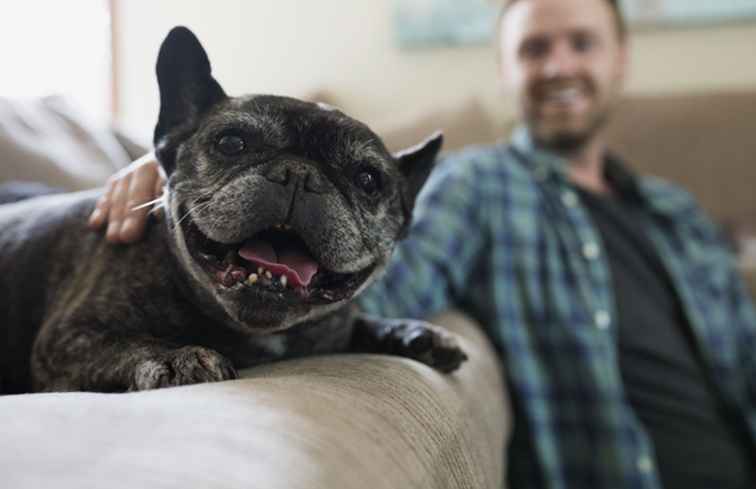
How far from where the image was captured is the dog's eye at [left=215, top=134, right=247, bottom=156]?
0.71 metres

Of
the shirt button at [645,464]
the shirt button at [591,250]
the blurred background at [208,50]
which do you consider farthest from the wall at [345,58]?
the shirt button at [645,464]

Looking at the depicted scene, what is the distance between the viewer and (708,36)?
2.34 metres

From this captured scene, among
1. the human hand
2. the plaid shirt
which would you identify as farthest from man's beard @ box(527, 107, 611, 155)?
the human hand

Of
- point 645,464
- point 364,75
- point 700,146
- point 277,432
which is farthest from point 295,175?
point 700,146

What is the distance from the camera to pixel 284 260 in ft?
2.26

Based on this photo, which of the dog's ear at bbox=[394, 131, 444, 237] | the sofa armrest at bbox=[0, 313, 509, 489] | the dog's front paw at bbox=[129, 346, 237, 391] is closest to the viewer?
the sofa armrest at bbox=[0, 313, 509, 489]

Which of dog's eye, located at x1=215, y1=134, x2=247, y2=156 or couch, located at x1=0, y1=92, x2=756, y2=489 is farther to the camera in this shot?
dog's eye, located at x1=215, y1=134, x2=247, y2=156

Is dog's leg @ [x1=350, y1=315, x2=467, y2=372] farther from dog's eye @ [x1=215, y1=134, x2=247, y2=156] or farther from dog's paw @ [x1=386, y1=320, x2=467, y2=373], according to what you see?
dog's eye @ [x1=215, y1=134, x2=247, y2=156]

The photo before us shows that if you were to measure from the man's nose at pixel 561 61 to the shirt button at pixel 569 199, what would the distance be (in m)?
0.34

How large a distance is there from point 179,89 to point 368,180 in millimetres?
223

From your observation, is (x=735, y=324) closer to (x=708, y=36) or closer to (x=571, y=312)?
(x=571, y=312)

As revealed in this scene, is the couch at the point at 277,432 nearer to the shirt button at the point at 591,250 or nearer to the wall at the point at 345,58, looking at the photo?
the wall at the point at 345,58

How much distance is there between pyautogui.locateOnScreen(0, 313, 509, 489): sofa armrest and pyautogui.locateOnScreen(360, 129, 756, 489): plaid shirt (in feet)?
1.80

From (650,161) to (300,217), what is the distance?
1911 mm
